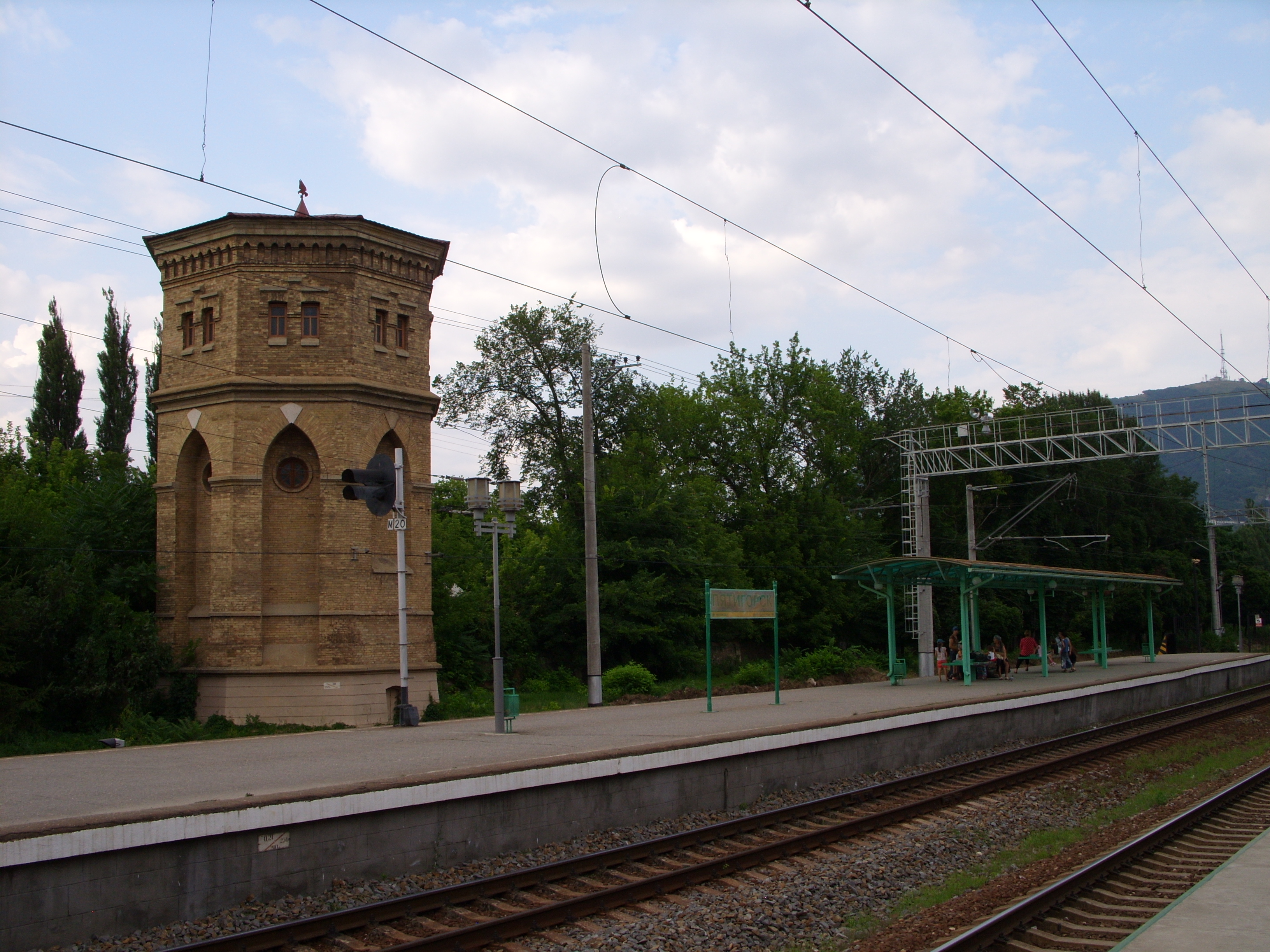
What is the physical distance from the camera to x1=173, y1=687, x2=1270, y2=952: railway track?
796cm

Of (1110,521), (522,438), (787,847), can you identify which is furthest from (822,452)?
(787,847)

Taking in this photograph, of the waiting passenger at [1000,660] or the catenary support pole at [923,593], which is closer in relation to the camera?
the waiting passenger at [1000,660]

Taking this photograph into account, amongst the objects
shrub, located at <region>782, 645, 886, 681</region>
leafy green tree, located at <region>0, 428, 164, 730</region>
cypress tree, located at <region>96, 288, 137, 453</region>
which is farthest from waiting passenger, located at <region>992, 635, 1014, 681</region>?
cypress tree, located at <region>96, 288, 137, 453</region>

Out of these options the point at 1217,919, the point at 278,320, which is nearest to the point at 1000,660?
the point at 278,320

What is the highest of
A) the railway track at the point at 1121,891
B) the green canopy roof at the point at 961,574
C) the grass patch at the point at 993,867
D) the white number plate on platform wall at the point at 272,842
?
the green canopy roof at the point at 961,574

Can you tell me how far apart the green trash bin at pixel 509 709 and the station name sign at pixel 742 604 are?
3.93 metres

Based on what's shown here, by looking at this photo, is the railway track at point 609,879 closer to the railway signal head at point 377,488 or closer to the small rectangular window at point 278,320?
the railway signal head at point 377,488

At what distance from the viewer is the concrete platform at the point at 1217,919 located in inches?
265

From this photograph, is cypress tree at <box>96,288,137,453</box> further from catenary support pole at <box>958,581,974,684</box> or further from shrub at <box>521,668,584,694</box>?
catenary support pole at <box>958,581,974,684</box>

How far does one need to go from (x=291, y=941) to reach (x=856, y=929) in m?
4.34

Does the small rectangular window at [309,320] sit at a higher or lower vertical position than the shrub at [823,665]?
higher

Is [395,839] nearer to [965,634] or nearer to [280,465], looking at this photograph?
[280,465]

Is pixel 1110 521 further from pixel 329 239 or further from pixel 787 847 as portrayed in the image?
pixel 787 847

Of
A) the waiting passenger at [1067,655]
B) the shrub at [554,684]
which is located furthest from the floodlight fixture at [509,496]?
the waiting passenger at [1067,655]
